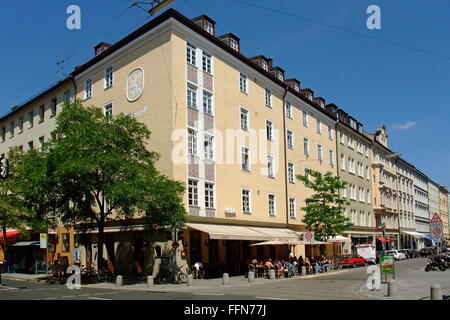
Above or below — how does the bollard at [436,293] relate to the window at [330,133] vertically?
below

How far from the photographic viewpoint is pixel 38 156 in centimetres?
2739

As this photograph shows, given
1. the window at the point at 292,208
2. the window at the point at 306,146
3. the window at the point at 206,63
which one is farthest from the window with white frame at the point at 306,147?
the window at the point at 206,63

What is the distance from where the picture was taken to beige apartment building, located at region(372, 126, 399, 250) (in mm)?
67688

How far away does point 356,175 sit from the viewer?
200 ft

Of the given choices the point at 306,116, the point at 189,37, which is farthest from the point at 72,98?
the point at 306,116

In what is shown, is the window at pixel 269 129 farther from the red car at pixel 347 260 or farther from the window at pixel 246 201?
the red car at pixel 347 260

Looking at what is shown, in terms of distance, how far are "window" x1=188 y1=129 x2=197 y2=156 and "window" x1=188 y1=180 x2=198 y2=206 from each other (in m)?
1.89

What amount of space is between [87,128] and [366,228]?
150 feet

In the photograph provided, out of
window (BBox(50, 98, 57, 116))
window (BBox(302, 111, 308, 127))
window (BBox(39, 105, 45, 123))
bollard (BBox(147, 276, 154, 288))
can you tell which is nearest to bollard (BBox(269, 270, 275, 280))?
bollard (BBox(147, 276, 154, 288))

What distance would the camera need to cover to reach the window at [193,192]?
97.8 ft

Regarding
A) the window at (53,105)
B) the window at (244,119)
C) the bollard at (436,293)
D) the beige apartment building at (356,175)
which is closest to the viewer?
the bollard at (436,293)

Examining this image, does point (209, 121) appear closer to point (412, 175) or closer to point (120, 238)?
point (120, 238)

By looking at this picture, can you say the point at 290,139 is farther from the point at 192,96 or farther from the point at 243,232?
the point at 192,96

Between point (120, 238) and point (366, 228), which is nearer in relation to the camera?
point (120, 238)
